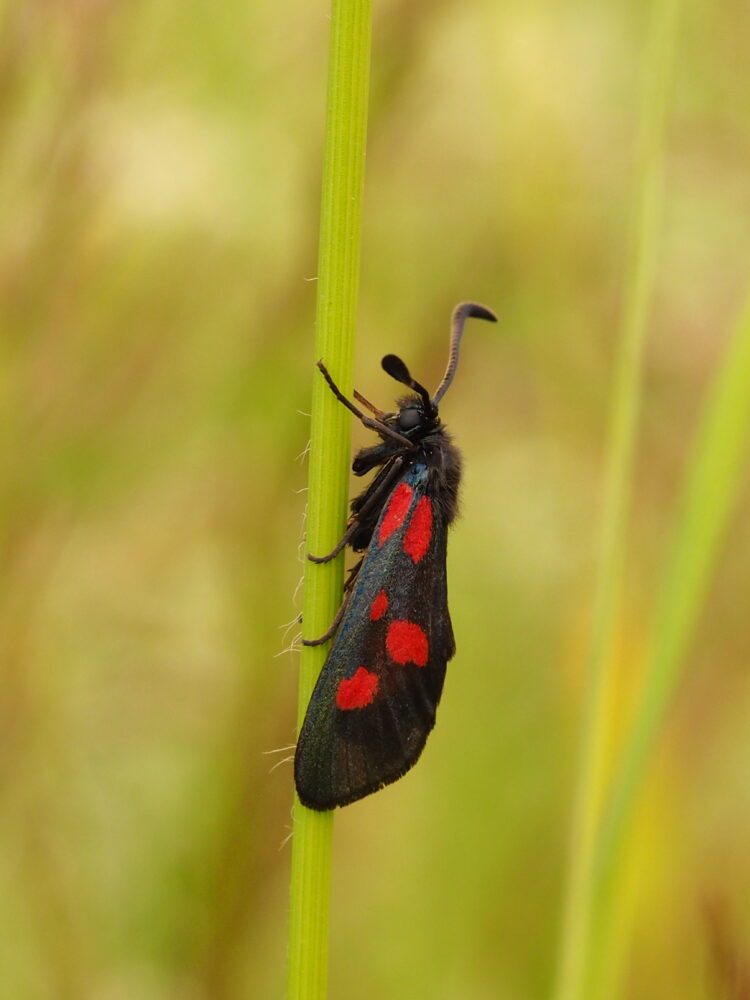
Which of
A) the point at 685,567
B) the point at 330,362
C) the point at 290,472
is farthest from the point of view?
the point at 290,472

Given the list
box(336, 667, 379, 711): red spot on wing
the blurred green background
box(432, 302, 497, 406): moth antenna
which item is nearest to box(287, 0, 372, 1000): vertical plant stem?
box(336, 667, 379, 711): red spot on wing

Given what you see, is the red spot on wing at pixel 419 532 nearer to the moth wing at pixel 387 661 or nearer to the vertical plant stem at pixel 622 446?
the moth wing at pixel 387 661

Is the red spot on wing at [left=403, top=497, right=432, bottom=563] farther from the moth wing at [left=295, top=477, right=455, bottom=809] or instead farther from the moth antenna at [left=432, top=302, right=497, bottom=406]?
the moth antenna at [left=432, top=302, right=497, bottom=406]

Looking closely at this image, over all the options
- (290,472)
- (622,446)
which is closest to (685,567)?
(622,446)

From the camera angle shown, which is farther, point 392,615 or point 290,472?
point 290,472

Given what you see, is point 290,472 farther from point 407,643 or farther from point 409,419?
point 407,643

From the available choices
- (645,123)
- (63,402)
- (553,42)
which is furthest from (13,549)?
(553,42)

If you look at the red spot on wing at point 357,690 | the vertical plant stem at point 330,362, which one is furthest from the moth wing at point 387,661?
the vertical plant stem at point 330,362
